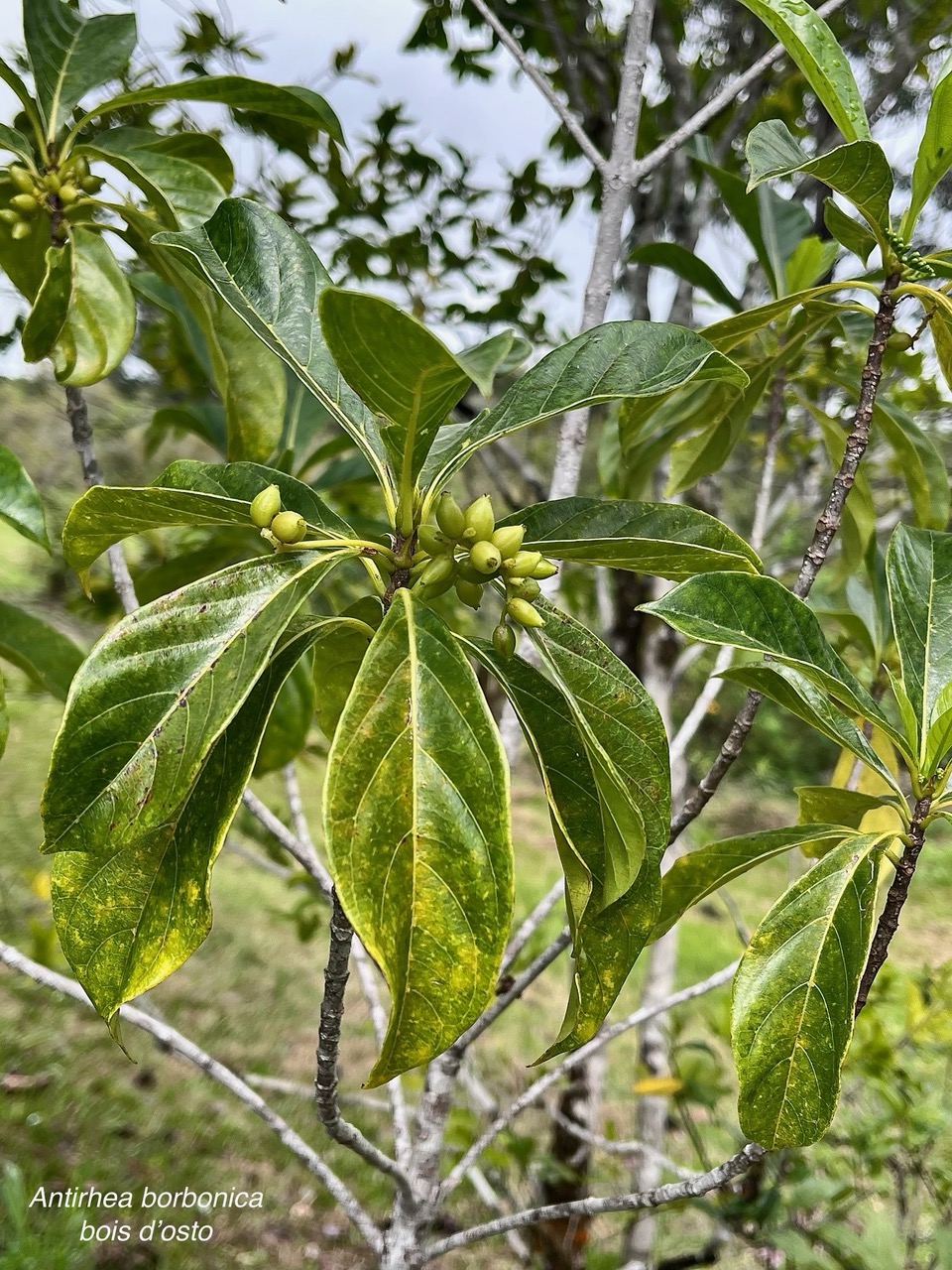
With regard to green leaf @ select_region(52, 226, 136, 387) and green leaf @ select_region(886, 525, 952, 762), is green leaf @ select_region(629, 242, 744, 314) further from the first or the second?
green leaf @ select_region(52, 226, 136, 387)

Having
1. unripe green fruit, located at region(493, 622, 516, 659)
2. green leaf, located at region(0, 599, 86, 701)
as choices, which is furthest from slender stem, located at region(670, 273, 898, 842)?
green leaf, located at region(0, 599, 86, 701)

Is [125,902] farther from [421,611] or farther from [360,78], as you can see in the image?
[360,78]

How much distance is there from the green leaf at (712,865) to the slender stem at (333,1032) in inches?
11.8

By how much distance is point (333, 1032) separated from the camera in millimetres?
747

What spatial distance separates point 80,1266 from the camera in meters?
1.99

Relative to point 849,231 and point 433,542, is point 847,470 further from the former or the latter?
point 433,542

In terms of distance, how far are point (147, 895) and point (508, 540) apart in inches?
14.9

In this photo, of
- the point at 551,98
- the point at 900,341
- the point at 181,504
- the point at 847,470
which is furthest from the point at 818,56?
the point at 181,504

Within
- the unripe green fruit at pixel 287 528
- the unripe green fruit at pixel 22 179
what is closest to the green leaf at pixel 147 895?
the unripe green fruit at pixel 287 528

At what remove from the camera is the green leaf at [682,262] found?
4.06ft

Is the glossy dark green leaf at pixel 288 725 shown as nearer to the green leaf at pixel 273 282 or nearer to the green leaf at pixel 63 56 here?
the green leaf at pixel 273 282

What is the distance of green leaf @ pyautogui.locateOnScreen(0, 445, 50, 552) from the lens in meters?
0.83

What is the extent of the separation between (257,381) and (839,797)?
0.79 meters

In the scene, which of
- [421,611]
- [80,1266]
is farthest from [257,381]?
[80,1266]
